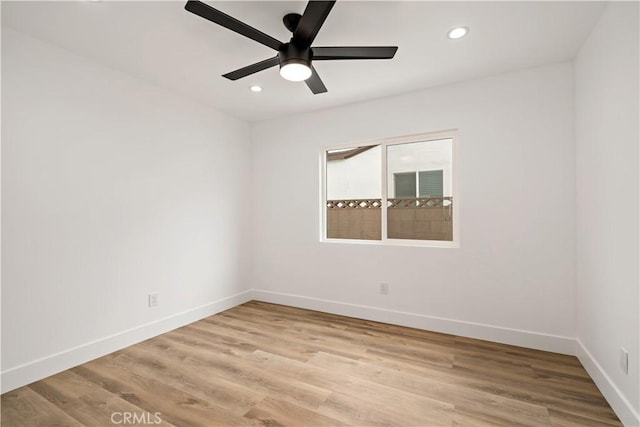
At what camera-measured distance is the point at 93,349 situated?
2520mm

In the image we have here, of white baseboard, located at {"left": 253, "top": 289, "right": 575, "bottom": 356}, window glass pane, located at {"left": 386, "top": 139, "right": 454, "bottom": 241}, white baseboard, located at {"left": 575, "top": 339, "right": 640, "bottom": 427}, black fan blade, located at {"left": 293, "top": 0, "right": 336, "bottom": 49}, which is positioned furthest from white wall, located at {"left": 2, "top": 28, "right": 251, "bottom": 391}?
white baseboard, located at {"left": 575, "top": 339, "right": 640, "bottom": 427}

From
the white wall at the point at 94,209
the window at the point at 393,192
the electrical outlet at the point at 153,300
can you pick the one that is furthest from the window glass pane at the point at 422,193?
the electrical outlet at the point at 153,300

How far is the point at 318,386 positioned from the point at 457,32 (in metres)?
2.72

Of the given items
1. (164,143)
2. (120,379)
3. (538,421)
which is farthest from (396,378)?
(164,143)

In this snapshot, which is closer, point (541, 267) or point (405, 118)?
point (541, 267)

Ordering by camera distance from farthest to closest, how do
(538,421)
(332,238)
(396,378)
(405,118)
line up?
(332,238), (405,118), (396,378), (538,421)

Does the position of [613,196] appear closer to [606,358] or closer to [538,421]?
[606,358]

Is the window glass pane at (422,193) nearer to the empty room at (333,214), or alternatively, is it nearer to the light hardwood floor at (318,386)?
Answer: the empty room at (333,214)

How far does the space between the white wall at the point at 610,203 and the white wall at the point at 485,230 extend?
0.53 feet

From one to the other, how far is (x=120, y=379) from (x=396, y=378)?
2.04m

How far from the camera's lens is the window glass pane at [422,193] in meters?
3.17

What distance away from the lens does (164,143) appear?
315 centimetres
